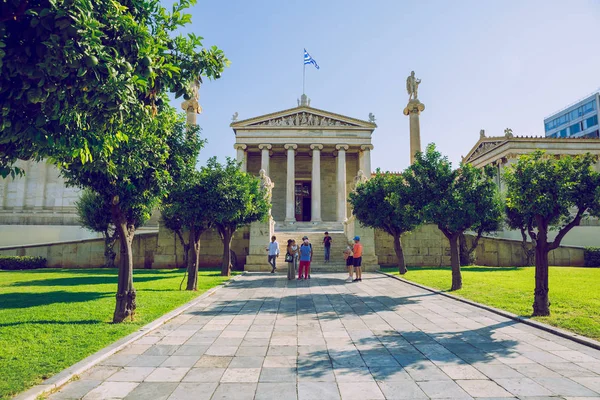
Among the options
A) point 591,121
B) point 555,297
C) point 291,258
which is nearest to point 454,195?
point 555,297

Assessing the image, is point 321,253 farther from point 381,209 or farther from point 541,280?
point 541,280

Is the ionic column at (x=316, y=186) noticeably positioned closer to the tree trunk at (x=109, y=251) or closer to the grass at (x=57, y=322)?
the tree trunk at (x=109, y=251)

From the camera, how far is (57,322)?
7.59m

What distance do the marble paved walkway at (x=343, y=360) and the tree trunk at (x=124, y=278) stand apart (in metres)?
1.11

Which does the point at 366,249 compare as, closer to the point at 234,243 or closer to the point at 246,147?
the point at 234,243

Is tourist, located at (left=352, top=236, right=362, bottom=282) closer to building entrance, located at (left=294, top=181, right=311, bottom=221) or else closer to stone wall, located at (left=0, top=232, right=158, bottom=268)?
stone wall, located at (left=0, top=232, right=158, bottom=268)

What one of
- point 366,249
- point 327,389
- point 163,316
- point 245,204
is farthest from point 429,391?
point 366,249

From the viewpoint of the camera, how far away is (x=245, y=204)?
1627 cm

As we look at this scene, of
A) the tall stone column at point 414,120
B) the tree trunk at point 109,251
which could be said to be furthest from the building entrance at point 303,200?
the tree trunk at point 109,251

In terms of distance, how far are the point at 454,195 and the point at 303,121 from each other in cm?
2894

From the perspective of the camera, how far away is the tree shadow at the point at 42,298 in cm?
970

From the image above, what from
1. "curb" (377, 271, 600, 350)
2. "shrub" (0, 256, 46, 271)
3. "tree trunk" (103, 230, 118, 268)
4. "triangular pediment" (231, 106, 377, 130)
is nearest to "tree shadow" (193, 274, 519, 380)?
"curb" (377, 271, 600, 350)

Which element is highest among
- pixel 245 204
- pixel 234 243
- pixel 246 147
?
pixel 246 147

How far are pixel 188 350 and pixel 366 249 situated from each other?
54.2 feet
